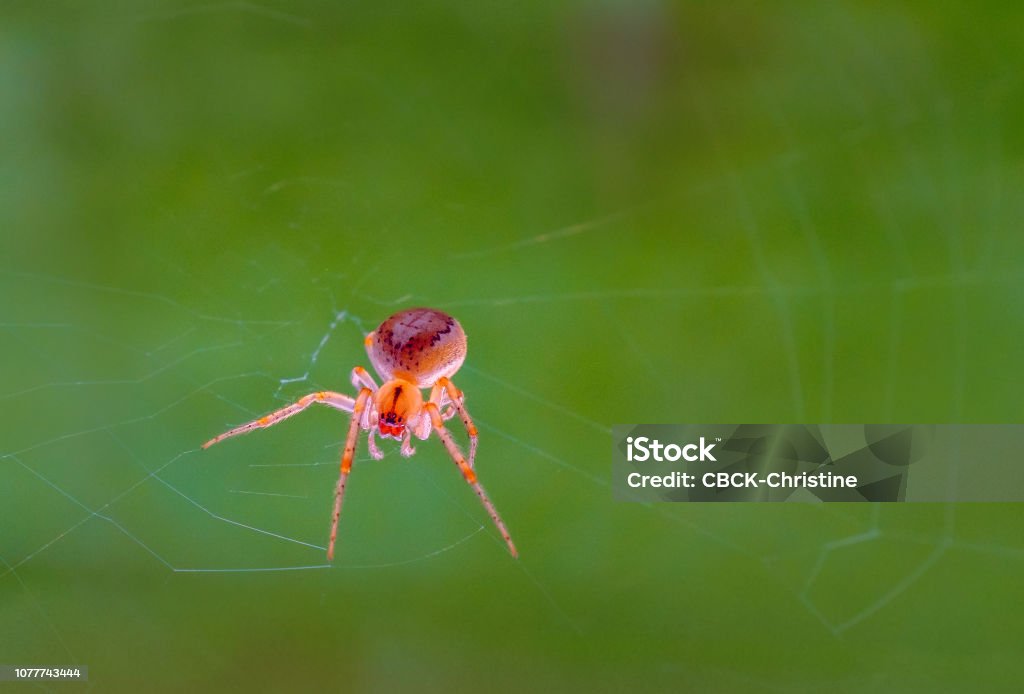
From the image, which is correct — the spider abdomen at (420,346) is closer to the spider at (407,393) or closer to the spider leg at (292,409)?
the spider at (407,393)

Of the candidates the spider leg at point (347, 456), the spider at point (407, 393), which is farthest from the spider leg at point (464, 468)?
the spider leg at point (347, 456)

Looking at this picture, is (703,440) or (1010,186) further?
(1010,186)

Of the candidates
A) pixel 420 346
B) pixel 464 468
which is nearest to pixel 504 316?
pixel 420 346

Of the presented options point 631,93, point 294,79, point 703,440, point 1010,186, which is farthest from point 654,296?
point 294,79

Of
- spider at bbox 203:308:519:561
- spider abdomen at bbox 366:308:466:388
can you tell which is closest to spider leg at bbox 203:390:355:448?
spider at bbox 203:308:519:561

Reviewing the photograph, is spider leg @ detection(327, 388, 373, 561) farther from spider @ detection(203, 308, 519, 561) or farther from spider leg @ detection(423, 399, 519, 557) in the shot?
spider leg @ detection(423, 399, 519, 557)

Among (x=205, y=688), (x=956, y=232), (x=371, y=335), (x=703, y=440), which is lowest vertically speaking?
(x=205, y=688)

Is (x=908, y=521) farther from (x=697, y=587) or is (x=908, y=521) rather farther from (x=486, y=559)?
(x=486, y=559)
